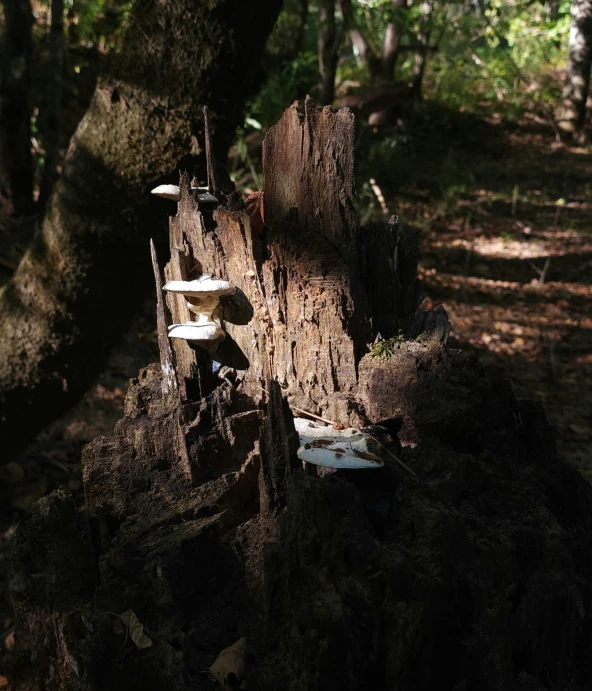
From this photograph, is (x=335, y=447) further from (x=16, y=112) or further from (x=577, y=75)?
(x=577, y=75)

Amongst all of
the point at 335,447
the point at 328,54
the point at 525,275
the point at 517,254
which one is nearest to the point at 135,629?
the point at 335,447

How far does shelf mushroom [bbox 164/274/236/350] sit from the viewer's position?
6.64ft

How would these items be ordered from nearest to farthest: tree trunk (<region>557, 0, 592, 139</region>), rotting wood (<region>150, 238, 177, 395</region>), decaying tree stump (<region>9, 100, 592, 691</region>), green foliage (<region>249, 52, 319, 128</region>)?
decaying tree stump (<region>9, 100, 592, 691</region>), rotting wood (<region>150, 238, 177, 395</region>), green foliage (<region>249, 52, 319, 128</region>), tree trunk (<region>557, 0, 592, 139</region>)

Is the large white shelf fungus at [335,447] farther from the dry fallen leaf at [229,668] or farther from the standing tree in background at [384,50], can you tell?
the standing tree in background at [384,50]

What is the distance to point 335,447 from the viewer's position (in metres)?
1.66

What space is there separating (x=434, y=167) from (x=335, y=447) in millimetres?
10835

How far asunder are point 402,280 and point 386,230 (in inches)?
7.6

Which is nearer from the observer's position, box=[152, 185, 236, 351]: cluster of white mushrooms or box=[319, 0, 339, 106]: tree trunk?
box=[152, 185, 236, 351]: cluster of white mushrooms

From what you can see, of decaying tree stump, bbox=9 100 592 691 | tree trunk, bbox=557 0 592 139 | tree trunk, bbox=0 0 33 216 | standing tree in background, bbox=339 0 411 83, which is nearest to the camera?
decaying tree stump, bbox=9 100 592 691

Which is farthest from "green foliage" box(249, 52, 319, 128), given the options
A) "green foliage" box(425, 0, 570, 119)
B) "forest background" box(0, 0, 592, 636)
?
"green foliage" box(425, 0, 570, 119)

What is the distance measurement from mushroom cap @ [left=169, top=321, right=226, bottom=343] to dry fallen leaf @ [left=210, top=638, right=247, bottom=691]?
36.8 inches

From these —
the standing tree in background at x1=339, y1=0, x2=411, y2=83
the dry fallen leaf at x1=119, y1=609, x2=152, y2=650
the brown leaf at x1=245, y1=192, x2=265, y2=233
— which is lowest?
the dry fallen leaf at x1=119, y1=609, x2=152, y2=650

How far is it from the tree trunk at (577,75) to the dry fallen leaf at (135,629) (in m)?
15.3

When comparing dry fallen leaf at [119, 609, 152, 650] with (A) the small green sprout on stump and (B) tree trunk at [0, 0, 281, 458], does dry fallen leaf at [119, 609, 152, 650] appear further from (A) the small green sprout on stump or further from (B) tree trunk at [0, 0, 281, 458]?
(B) tree trunk at [0, 0, 281, 458]
